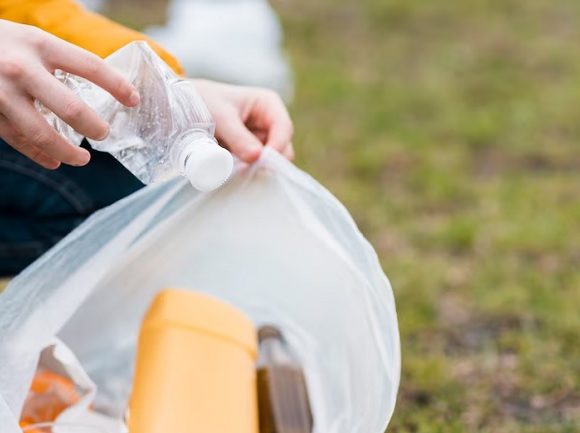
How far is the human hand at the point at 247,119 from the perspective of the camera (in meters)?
0.99

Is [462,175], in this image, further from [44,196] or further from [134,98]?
[134,98]

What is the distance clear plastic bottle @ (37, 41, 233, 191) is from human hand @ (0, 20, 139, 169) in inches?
2.0

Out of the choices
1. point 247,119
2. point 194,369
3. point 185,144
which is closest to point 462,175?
point 247,119

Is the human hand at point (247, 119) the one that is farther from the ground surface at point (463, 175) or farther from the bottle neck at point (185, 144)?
the ground surface at point (463, 175)

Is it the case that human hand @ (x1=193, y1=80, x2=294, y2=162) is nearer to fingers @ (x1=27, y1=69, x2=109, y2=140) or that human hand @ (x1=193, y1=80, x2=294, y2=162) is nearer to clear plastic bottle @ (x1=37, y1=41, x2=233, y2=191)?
clear plastic bottle @ (x1=37, y1=41, x2=233, y2=191)

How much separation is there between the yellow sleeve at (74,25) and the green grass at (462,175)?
22.0 inches

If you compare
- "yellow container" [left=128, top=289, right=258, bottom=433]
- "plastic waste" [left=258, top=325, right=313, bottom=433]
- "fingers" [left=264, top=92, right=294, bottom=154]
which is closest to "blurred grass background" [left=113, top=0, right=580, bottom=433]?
"plastic waste" [left=258, top=325, right=313, bottom=433]

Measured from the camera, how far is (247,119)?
106 cm

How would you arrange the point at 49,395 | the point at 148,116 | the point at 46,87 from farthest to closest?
the point at 49,395 → the point at 148,116 → the point at 46,87

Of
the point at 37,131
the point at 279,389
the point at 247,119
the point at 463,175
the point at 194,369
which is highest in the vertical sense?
the point at 37,131

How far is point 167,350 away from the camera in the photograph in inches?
39.4

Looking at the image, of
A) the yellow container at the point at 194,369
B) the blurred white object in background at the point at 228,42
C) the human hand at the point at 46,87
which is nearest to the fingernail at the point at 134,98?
the human hand at the point at 46,87

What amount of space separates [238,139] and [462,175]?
1268 millimetres

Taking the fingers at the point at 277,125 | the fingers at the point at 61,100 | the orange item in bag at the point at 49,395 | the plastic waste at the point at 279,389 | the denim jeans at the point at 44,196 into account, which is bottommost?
the plastic waste at the point at 279,389
